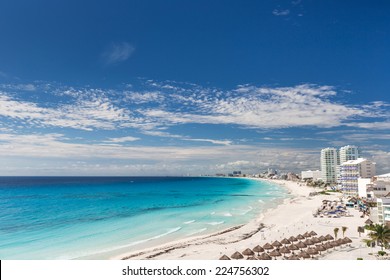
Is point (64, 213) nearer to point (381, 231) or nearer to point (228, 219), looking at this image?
point (228, 219)

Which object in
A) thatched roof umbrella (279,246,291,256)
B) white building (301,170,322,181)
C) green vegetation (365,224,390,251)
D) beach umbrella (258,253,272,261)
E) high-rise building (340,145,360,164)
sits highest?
high-rise building (340,145,360,164)

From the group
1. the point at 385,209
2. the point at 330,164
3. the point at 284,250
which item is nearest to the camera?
the point at 284,250

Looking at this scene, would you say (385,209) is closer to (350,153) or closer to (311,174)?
(350,153)

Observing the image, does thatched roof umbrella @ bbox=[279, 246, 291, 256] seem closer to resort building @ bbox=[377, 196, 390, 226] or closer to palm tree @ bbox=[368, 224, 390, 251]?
palm tree @ bbox=[368, 224, 390, 251]

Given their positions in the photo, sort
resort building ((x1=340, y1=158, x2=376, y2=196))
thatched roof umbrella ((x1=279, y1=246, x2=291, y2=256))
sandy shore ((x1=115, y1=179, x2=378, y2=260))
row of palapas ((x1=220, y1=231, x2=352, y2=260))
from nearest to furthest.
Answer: row of palapas ((x1=220, y1=231, x2=352, y2=260)) → sandy shore ((x1=115, y1=179, x2=378, y2=260)) → thatched roof umbrella ((x1=279, y1=246, x2=291, y2=256)) → resort building ((x1=340, y1=158, x2=376, y2=196))

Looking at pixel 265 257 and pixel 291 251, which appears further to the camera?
pixel 291 251

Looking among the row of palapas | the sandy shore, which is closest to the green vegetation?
the sandy shore

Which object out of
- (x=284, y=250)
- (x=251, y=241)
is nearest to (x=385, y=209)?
(x=284, y=250)

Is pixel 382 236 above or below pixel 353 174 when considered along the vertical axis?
below
